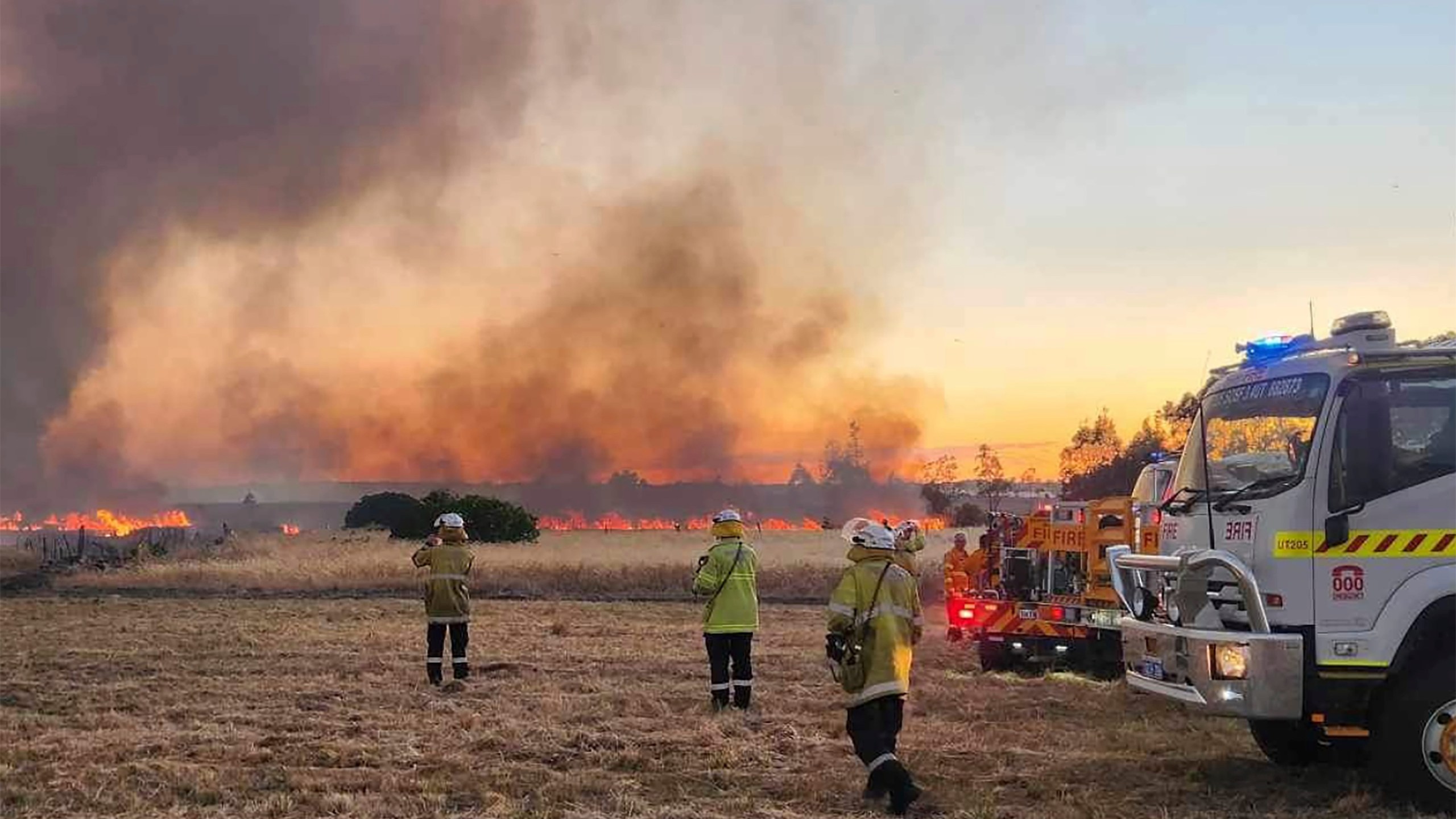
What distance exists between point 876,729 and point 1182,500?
8.45 feet

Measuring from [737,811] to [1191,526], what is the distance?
11.3 feet

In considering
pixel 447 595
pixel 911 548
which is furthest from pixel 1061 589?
pixel 447 595

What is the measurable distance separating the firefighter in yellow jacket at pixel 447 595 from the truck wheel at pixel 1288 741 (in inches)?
308

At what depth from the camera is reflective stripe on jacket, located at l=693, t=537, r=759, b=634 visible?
34.9 ft

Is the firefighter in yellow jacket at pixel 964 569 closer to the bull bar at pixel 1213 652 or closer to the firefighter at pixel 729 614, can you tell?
the firefighter at pixel 729 614

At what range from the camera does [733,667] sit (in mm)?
10836

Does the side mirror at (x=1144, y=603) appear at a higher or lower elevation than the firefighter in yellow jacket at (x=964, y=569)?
higher

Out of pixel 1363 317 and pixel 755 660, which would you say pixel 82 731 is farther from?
pixel 1363 317

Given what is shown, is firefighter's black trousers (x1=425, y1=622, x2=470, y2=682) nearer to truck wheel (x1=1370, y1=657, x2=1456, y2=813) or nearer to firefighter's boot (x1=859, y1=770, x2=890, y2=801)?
firefighter's boot (x1=859, y1=770, x2=890, y2=801)

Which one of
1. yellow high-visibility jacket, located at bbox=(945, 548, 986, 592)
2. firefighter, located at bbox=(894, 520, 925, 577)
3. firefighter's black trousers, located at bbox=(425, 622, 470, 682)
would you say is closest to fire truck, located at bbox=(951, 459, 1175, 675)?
yellow high-visibility jacket, located at bbox=(945, 548, 986, 592)

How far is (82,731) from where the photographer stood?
973 cm

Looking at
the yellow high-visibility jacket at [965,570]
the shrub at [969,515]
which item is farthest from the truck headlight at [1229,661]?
the shrub at [969,515]

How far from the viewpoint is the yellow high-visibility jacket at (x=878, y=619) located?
23.1 feet

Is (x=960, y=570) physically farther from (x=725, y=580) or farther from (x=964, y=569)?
(x=725, y=580)
